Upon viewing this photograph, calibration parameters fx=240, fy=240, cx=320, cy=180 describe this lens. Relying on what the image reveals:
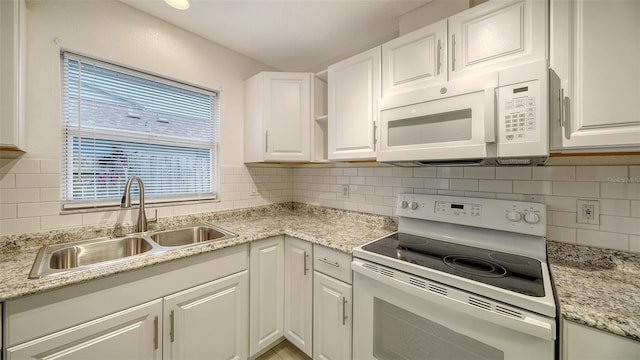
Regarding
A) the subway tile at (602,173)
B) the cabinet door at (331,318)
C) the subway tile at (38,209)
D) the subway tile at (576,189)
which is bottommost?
the cabinet door at (331,318)

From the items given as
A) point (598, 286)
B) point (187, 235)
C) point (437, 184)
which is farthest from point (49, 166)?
point (598, 286)

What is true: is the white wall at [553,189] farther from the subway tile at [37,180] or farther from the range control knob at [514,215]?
the subway tile at [37,180]

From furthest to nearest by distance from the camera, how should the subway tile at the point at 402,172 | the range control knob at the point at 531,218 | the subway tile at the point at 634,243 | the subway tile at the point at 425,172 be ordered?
the subway tile at the point at 402,172 → the subway tile at the point at 425,172 → the range control knob at the point at 531,218 → the subway tile at the point at 634,243

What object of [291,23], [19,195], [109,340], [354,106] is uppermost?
[291,23]

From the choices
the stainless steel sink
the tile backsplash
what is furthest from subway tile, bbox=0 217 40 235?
the stainless steel sink

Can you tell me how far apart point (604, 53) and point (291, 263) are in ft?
6.03

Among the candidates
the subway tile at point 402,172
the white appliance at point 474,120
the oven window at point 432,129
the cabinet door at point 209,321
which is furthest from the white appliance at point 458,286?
the cabinet door at point 209,321

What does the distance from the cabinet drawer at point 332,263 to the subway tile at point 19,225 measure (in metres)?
1.53

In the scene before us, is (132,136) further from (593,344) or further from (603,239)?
(603,239)

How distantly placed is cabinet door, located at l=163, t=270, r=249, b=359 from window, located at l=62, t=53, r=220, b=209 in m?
0.81

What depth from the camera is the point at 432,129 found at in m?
1.24

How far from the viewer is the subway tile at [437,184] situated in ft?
5.21

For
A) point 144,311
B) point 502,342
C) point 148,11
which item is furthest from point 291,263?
point 148,11

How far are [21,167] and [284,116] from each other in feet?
5.04
